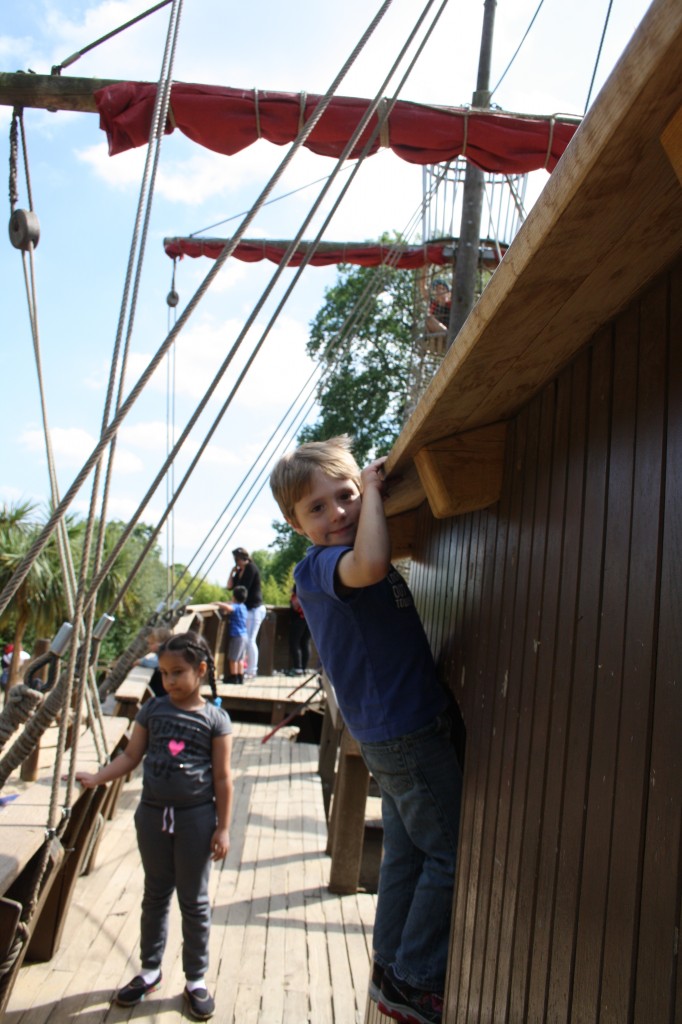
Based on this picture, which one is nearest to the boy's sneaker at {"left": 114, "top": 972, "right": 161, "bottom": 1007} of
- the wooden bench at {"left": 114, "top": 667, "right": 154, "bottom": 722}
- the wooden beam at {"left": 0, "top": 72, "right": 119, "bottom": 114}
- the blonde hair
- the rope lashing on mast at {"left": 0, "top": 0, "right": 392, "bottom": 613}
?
the rope lashing on mast at {"left": 0, "top": 0, "right": 392, "bottom": 613}

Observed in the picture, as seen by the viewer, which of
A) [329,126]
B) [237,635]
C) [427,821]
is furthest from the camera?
[237,635]

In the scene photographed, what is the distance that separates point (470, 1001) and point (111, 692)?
16.5ft

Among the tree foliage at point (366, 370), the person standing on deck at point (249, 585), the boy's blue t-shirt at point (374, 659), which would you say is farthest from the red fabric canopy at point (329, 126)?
the tree foliage at point (366, 370)

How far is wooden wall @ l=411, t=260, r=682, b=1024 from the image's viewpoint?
114 cm

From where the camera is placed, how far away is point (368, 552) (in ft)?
6.42

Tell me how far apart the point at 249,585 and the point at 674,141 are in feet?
37.8

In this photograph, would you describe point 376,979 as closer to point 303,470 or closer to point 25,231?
point 303,470

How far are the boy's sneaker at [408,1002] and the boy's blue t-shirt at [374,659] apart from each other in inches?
22.7

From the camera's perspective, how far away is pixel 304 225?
298cm

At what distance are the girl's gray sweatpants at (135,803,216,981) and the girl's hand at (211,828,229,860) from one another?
0.02 metres

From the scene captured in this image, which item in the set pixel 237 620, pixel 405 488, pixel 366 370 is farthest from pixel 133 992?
pixel 366 370

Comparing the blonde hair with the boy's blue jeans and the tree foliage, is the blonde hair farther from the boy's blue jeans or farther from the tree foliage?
the tree foliage

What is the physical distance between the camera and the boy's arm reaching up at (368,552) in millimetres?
1953

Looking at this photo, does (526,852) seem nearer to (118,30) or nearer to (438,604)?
(438,604)
